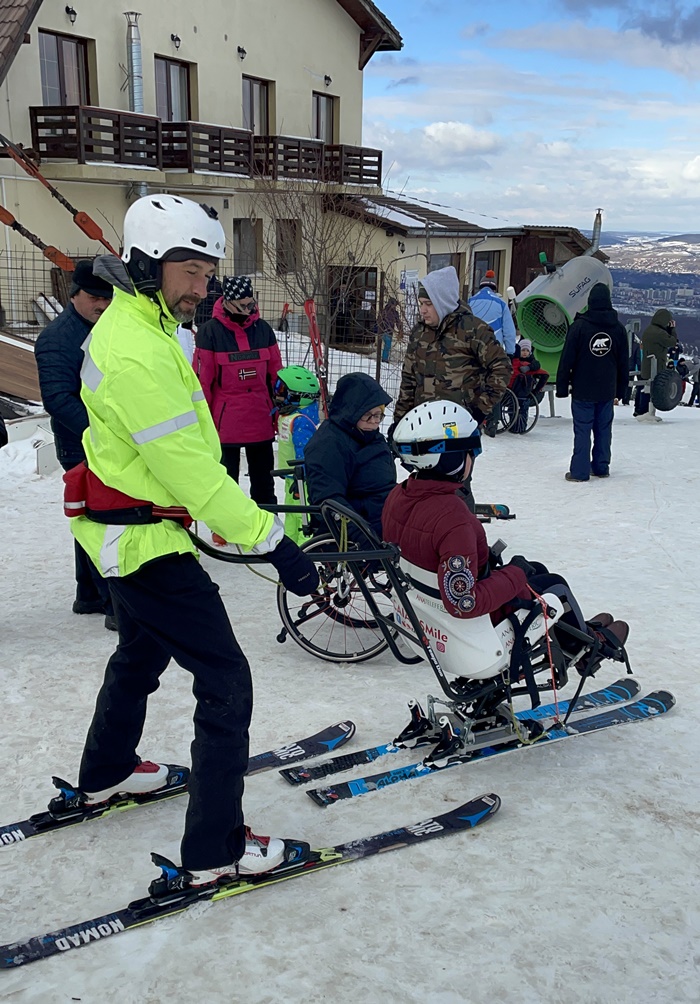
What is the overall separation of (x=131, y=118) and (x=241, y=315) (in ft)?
43.4

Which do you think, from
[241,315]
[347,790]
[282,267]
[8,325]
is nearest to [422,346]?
[241,315]

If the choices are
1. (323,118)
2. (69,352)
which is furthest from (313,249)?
(323,118)

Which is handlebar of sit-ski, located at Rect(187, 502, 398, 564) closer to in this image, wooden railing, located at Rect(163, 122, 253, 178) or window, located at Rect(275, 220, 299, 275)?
window, located at Rect(275, 220, 299, 275)

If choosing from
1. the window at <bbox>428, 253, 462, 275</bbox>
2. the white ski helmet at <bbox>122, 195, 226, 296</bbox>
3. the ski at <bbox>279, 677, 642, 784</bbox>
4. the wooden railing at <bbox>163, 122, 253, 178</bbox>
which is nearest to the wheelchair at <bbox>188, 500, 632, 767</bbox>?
the ski at <bbox>279, 677, 642, 784</bbox>

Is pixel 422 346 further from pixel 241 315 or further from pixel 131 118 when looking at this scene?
pixel 131 118

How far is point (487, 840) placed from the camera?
2.95 metres

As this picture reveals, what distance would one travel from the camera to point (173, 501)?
2.45 meters

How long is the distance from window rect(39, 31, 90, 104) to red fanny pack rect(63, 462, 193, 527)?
15962 mm

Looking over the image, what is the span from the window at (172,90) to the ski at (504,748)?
58.5 ft

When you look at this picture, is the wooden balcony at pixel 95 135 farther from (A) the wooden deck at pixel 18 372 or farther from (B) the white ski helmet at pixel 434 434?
(B) the white ski helmet at pixel 434 434

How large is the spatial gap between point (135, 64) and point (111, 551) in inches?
690

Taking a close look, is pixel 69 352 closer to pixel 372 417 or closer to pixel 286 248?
pixel 372 417

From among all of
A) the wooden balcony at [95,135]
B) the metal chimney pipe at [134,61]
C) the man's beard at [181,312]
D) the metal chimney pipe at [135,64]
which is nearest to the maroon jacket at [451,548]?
the man's beard at [181,312]

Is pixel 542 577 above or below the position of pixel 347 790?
above
